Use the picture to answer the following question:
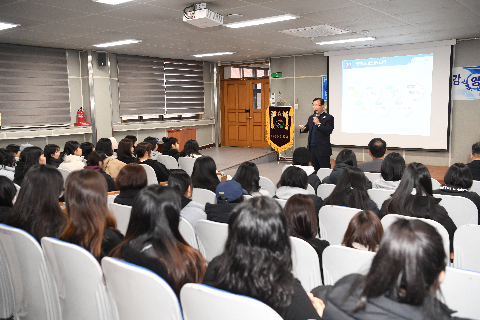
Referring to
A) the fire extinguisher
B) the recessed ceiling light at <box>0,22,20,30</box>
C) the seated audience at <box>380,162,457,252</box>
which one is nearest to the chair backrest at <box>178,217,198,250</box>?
Result: the seated audience at <box>380,162,457,252</box>

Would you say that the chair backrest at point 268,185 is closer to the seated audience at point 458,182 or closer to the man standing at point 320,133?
the seated audience at point 458,182

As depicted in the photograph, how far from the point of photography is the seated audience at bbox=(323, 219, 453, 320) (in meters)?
1.13

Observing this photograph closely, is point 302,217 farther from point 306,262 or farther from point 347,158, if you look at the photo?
point 347,158

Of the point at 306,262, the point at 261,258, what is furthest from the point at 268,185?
the point at 261,258

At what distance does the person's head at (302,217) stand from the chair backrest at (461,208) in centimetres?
150

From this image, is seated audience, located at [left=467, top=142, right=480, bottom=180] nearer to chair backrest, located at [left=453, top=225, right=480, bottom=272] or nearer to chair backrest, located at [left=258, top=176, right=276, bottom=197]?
chair backrest, located at [left=258, top=176, right=276, bottom=197]

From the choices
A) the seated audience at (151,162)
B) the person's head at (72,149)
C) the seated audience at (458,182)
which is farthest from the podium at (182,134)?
the seated audience at (458,182)

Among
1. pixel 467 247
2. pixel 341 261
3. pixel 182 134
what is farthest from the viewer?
pixel 182 134

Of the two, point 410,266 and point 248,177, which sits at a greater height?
point 410,266

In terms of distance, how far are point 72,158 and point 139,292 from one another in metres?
4.30

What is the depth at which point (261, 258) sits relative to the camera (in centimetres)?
133

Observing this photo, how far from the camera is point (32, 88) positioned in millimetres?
8570

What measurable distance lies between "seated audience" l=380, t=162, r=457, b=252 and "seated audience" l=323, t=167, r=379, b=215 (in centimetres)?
25

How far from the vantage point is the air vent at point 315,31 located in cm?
689
